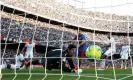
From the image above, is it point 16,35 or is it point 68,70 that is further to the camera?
point 16,35

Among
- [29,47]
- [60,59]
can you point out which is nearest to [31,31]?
[29,47]

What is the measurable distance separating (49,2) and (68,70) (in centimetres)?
1815

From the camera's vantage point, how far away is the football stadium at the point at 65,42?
890 cm

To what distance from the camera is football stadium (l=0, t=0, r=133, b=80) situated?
890 cm

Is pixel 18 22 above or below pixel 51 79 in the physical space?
above

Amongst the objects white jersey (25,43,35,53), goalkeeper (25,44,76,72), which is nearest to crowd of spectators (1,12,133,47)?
white jersey (25,43,35,53)

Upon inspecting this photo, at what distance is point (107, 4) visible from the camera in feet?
32.6

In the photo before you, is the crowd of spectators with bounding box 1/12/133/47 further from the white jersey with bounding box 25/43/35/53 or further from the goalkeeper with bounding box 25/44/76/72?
the goalkeeper with bounding box 25/44/76/72

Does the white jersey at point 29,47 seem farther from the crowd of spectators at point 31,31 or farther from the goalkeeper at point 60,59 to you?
the crowd of spectators at point 31,31

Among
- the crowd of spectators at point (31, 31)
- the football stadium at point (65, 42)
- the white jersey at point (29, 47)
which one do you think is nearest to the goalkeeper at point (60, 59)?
the football stadium at point (65, 42)

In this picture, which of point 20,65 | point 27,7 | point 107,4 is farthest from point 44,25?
point 107,4

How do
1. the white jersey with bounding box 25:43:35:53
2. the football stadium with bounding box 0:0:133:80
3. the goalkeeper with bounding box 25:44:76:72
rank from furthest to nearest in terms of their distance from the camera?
the white jersey with bounding box 25:43:35:53 < the goalkeeper with bounding box 25:44:76:72 < the football stadium with bounding box 0:0:133:80

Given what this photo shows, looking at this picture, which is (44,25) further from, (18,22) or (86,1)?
(86,1)

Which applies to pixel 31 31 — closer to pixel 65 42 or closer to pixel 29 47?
pixel 65 42
